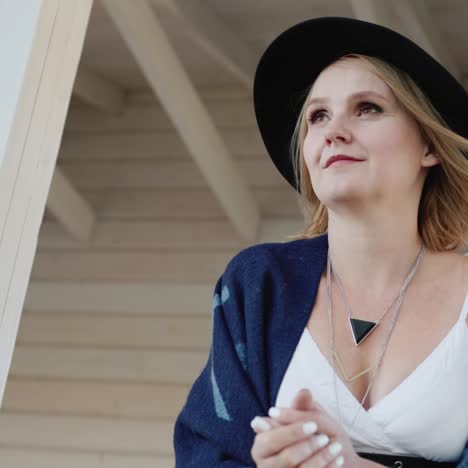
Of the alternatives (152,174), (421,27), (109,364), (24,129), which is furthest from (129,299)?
(24,129)

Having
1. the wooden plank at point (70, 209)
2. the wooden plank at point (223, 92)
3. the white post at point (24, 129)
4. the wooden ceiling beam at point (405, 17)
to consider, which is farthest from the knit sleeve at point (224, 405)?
the wooden plank at point (223, 92)

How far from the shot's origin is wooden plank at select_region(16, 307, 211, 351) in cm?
404

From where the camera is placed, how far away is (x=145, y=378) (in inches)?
160

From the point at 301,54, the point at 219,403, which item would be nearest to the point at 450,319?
the point at 219,403

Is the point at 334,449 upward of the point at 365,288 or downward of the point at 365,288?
downward

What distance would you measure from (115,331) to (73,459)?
0.61 m

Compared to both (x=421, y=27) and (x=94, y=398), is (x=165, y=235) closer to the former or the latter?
(x=94, y=398)

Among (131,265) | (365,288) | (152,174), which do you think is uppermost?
(152,174)

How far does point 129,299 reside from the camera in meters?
4.16

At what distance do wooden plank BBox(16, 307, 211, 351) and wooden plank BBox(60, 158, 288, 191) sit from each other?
0.64 m

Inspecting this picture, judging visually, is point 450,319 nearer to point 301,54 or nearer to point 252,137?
point 301,54

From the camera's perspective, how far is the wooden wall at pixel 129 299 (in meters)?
4.05

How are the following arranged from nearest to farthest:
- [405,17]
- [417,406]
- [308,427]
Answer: [308,427] < [417,406] < [405,17]

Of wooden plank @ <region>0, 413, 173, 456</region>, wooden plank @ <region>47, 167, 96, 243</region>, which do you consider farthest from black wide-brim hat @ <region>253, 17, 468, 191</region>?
wooden plank @ <region>0, 413, 173, 456</region>
